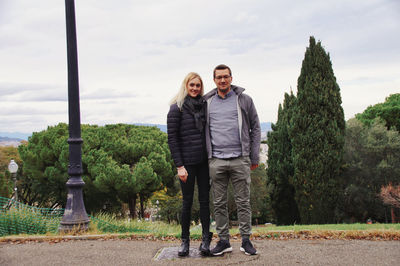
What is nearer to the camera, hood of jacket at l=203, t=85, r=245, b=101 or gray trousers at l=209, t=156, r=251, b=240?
gray trousers at l=209, t=156, r=251, b=240

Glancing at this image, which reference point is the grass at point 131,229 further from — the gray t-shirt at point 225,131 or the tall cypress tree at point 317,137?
the tall cypress tree at point 317,137

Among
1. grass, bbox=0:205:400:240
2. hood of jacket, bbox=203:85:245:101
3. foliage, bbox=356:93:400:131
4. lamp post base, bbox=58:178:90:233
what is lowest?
grass, bbox=0:205:400:240

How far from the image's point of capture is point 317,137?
58.4 ft

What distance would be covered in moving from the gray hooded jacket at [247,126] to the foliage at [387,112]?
35.1 m

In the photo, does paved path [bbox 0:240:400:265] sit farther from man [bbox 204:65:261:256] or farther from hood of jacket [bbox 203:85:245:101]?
hood of jacket [bbox 203:85:245:101]

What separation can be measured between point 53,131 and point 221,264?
26.3m

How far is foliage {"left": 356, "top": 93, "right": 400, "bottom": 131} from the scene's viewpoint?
37547 millimetres

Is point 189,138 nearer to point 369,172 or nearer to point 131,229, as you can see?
point 131,229

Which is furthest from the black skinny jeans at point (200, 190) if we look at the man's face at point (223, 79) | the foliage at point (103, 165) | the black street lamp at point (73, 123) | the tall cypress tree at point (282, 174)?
the foliage at point (103, 165)

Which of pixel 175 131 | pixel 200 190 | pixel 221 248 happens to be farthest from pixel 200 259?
pixel 175 131

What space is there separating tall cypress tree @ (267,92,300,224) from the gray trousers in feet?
57.0

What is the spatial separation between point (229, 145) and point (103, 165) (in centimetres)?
2179

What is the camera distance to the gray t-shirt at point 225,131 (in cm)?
450

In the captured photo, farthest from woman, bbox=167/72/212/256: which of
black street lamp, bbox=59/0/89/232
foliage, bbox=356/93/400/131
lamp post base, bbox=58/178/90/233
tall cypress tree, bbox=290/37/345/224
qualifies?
foliage, bbox=356/93/400/131
